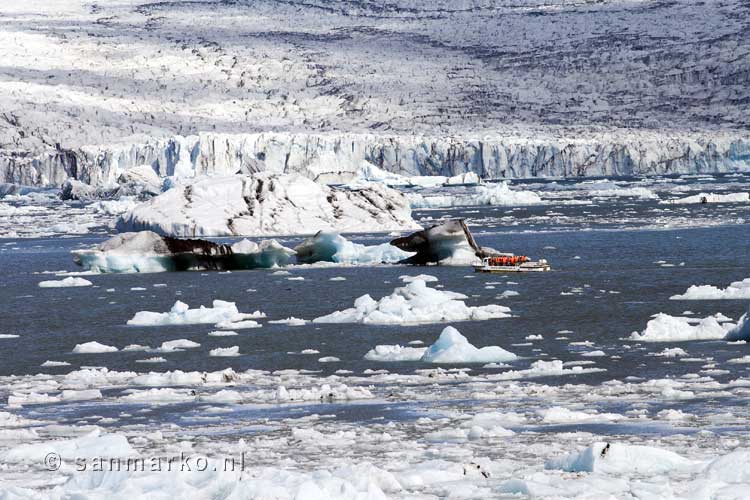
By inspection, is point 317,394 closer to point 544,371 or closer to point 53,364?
point 544,371

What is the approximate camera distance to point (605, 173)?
2968 inches

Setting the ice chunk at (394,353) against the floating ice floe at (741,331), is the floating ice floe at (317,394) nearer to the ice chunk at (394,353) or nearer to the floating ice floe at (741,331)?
the ice chunk at (394,353)

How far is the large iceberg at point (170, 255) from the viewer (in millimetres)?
27109

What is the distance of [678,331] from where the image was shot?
15.1 meters

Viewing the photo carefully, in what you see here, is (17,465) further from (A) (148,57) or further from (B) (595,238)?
(A) (148,57)

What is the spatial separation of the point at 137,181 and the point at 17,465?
54081 mm

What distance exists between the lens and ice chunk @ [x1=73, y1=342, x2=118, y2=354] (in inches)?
627

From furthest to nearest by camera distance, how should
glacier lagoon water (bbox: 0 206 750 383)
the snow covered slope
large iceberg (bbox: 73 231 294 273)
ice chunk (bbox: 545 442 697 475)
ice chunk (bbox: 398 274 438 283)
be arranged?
1. the snow covered slope
2. large iceberg (bbox: 73 231 294 273)
3. ice chunk (bbox: 398 274 438 283)
4. glacier lagoon water (bbox: 0 206 750 383)
5. ice chunk (bbox: 545 442 697 475)

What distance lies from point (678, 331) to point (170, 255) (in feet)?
48.9

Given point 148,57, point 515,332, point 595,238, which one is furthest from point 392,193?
point 148,57

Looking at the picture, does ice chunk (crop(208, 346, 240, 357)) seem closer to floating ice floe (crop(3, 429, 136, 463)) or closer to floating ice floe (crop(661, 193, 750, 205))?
floating ice floe (crop(3, 429, 136, 463))

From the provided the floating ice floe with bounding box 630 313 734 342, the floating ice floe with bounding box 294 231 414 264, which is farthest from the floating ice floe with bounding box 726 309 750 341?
the floating ice floe with bounding box 294 231 414 264

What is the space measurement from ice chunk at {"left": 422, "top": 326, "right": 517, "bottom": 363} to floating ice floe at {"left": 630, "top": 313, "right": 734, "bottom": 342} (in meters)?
2.17

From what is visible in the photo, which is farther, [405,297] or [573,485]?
[405,297]
